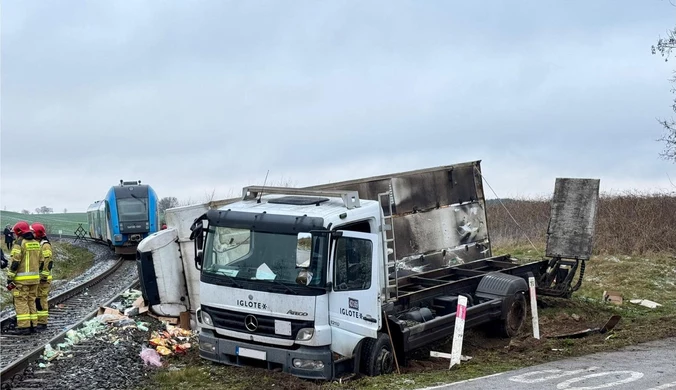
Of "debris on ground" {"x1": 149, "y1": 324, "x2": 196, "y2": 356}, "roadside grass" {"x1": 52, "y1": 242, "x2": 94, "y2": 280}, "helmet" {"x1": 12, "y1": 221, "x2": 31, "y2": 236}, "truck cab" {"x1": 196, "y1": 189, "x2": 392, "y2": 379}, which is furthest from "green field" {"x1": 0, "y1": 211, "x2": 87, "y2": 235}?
"truck cab" {"x1": 196, "y1": 189, "x2": 392, "y2": 379}

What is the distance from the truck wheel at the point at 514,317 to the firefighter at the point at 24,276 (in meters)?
7.79

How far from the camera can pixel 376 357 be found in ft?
29.2

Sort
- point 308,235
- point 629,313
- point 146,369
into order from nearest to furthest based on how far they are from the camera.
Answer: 1. point 308,235
2. point 146,369
3. point 629,313

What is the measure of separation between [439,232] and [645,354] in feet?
15.3

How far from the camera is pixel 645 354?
32.4ft

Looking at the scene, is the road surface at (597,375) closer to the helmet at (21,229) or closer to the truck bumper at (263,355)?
the truck bumper at (263,355)

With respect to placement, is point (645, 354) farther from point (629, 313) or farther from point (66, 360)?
point (66, 360)

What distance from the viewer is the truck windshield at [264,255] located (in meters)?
8.46

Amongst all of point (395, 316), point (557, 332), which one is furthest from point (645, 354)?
point (395, 316)

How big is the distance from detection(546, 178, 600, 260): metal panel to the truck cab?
6.69m

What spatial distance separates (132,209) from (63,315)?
14636mm

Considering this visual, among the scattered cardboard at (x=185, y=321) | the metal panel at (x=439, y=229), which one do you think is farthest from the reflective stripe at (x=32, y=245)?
the metal panel at (x=439, y=229)

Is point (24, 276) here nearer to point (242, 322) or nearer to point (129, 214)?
point (242, 322)

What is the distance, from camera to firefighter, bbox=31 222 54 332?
481 inches
